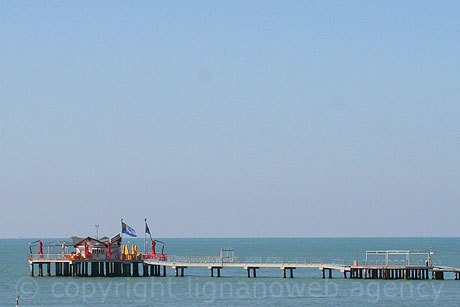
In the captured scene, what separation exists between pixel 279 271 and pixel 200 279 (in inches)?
1196

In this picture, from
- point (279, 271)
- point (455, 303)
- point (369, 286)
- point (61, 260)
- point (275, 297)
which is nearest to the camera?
point (455, 303)

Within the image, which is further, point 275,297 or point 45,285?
point 45,285

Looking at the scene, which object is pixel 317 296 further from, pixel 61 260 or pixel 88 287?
pixel 61 260

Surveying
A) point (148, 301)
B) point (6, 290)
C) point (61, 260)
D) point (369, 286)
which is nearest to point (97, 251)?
point (61, 260)

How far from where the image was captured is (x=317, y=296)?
301 ft

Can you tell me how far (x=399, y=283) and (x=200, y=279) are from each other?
2381 centimetres

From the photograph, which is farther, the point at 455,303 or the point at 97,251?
the point at 97,251

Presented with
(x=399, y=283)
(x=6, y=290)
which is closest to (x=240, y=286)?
(x=399, y=283)

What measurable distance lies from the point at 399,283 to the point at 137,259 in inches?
1209

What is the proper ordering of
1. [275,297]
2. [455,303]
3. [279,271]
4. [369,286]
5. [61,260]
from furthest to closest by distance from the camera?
[279,271] < [61,260] < [369,286] < [275,297] < [455,303]

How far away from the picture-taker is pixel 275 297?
9081cm

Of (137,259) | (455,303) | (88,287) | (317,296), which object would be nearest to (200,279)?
(137,259)

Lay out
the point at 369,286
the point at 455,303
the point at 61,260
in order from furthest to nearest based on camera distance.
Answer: the point at 61,260 → the point at 369,286 → the point at 455,303

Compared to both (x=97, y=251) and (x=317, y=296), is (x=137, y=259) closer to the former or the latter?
(x=97, y=251)
